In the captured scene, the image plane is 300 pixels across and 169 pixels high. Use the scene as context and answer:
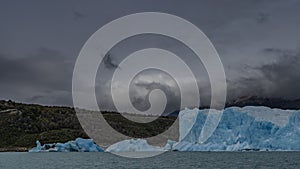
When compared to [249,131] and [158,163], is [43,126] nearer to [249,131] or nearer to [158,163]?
[249,131]

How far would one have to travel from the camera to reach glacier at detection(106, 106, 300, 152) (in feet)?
176

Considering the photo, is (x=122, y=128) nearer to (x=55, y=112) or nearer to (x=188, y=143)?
(x=55, y=112)

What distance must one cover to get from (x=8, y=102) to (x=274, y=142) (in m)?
74.5

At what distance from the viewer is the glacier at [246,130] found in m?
53.7

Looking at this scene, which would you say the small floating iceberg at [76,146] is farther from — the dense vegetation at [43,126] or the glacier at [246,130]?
the glacier at [246,130]

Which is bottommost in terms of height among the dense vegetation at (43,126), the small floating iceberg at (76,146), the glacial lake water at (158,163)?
the glacial lake water at (158,163)

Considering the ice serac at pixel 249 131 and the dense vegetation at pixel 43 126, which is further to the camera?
the dense vegetation at pixel 43 126

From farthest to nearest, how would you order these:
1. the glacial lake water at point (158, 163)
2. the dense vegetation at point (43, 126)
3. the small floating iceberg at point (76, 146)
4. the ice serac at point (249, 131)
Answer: the dense vegetation at point (43, 126) < the small floating iceberg at point (76, 146) < the ice serac at point (249, 131) < the glacial lake water at point (158, 163)

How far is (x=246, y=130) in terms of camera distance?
54312mm

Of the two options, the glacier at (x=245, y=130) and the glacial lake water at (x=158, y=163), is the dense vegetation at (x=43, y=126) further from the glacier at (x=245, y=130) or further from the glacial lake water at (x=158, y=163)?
the glacial lake water at (x=158, y=163)

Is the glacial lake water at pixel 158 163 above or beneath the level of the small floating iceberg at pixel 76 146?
beneath

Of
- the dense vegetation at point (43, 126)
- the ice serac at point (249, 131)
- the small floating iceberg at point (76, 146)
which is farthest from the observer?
the dense vegetation at point (43, 126)

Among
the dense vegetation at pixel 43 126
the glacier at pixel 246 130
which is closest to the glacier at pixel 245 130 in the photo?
the glacier at pixel 246 130

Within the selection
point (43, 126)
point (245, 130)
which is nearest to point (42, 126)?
point (43, 126)
